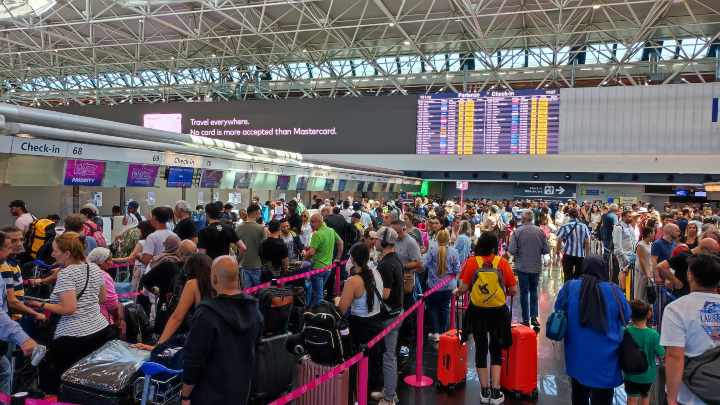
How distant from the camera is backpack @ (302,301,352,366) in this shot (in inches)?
144

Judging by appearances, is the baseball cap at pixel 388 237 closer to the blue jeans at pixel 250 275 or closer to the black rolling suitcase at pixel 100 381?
the black rolling suitcase at pixel 100 381

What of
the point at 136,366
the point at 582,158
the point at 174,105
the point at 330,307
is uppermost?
the point at 174,105

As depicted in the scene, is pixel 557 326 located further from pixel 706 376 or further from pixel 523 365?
pixel 523 365

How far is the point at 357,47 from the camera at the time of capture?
2258 cm

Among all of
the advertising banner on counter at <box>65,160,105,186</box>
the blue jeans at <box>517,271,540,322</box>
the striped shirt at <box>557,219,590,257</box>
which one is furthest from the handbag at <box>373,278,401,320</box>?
the advertising banner on counter at <box>65,160,105,186</box>

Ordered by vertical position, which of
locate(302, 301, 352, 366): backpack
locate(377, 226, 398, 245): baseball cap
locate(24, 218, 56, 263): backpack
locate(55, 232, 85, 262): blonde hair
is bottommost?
locate(302, 301, 352, 366): backpack

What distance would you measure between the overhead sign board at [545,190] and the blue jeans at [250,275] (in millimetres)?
20670

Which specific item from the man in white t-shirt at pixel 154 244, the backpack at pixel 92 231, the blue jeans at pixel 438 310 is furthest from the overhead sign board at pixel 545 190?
the man in white t-shirt at pixel 154 244

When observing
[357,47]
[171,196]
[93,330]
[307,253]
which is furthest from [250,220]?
[357,47]

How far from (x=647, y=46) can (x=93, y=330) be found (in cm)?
2437

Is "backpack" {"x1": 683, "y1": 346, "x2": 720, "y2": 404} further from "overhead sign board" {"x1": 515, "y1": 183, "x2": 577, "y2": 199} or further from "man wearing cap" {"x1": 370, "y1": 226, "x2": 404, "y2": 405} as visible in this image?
"overhead sign board" {"x1": 515, "y1": 183, "x2": 577, "y2": 199}

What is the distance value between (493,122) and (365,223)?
1076 centimetres

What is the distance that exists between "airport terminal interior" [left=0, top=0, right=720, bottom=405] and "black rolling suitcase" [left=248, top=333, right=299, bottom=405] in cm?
2

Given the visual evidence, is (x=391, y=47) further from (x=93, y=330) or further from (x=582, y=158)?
(x=93, y=330)
